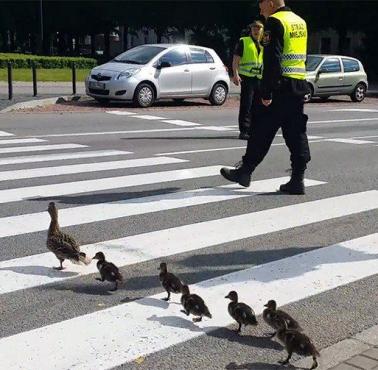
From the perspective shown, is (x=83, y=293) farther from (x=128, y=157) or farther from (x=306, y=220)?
(x=128, y=157)

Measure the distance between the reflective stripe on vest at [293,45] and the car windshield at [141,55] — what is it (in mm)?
12781

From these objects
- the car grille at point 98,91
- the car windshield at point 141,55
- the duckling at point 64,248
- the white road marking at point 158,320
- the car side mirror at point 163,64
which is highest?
the car windshield at point 141,55

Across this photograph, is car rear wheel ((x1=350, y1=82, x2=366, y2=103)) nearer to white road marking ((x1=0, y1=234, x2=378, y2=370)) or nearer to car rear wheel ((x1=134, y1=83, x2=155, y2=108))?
car rear wheel ((x1=134, y1=83, x2=155, y2=108))

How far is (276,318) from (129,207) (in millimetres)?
3346

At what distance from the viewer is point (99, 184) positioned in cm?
828

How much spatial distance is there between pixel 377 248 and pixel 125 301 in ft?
7.85

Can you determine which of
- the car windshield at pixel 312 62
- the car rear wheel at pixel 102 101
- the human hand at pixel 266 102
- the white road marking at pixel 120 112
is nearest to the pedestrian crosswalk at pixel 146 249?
the human hand at pixel 266 102

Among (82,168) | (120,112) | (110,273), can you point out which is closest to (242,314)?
(110,273)

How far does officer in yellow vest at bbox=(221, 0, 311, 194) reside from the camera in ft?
24.1

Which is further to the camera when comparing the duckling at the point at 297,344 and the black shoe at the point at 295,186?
the black shoe at the point at 295,186

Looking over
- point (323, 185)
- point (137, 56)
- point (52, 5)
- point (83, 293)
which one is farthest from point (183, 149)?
point (52, 5)

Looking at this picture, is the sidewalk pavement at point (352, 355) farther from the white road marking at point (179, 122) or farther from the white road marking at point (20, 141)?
the white road marking at point (179, 122)

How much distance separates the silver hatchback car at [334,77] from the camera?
25.1 metres

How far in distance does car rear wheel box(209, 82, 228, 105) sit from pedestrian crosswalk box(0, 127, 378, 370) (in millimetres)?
11950
